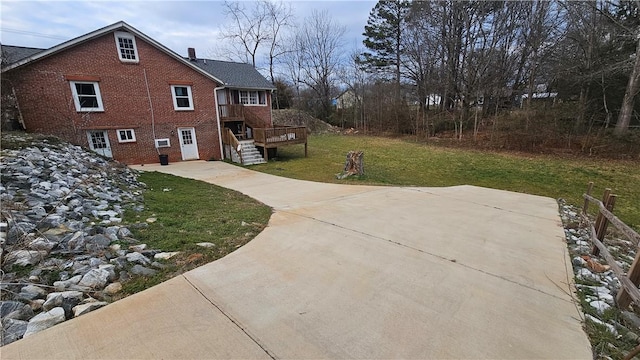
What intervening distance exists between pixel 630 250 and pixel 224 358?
6552mm

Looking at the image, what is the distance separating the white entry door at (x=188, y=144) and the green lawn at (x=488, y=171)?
4426 mm

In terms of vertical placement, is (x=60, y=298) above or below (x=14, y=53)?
below

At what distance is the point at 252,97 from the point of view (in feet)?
56.5

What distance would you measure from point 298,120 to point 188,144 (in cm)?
1548

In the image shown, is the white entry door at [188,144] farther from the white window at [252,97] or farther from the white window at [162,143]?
the white window at [252,97]

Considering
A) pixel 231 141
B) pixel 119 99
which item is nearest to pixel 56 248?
pixel 119 99

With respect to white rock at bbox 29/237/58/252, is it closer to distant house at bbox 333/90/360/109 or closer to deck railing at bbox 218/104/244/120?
deck railing at bbox 218/104/244/120

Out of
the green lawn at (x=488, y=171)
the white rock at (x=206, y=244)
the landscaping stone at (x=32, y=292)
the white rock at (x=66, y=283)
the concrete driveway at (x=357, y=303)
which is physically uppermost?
the landscaping stone at (x=32, y=292)

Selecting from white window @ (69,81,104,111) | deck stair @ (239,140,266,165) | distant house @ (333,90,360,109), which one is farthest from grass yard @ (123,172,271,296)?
distant house @ (333,90,360,109)

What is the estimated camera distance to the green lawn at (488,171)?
9.31 metres

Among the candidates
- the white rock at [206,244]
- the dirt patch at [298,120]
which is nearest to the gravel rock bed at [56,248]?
the white rock at [206,244]

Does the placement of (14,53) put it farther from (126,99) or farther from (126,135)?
(126,135)

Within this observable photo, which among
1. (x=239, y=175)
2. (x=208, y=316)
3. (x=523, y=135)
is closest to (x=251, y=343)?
(x=208, y=316)

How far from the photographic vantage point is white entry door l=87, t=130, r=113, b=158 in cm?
1179
